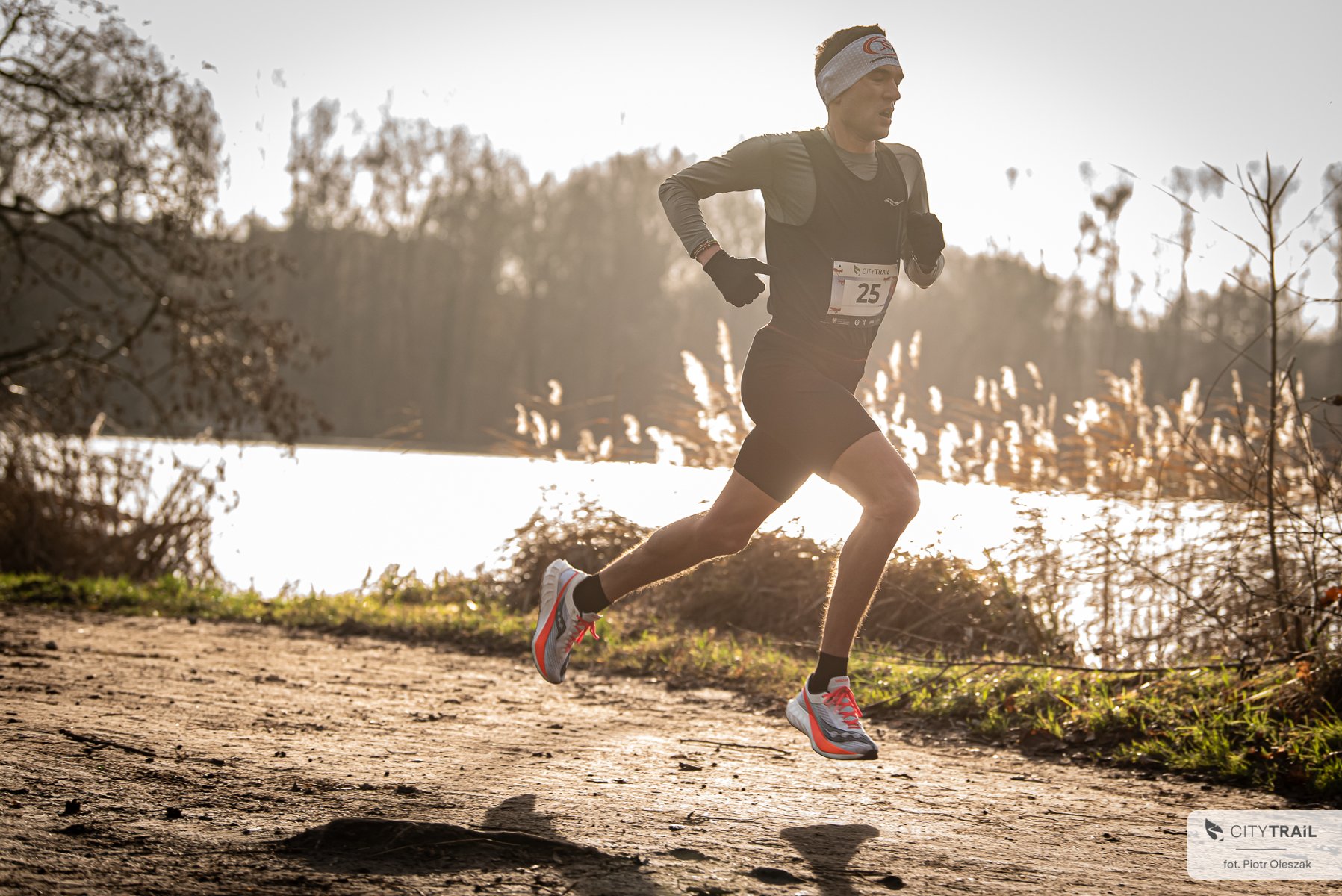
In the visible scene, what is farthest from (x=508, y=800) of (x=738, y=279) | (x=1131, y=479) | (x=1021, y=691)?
(x=1131, y=479)

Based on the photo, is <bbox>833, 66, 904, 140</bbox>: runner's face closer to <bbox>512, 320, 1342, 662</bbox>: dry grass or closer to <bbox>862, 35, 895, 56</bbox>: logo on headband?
<bbox>862, 35, 895, 56</bbox>: logo on headband

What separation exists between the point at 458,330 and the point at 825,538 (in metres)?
52.0

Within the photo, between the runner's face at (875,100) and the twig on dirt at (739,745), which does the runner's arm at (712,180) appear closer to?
the runner's face at (875,100)

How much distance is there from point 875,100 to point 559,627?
2316 millimetres

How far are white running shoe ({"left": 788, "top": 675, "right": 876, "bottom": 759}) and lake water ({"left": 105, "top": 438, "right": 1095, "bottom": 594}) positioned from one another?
3.01 metres

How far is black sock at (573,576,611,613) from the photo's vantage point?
14.7 ft

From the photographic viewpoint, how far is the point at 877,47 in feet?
13.5

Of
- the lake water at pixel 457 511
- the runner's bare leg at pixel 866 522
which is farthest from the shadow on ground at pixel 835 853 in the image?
the lake water at pixel 457 511

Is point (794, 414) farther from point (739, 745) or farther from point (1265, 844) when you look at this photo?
point (1265, 844)

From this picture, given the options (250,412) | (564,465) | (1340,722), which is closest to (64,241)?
(250,412)

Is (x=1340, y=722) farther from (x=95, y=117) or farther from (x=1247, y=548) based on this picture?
(x=95, y=117)

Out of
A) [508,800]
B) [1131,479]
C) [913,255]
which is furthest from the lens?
[1131,479]

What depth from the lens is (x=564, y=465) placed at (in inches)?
379

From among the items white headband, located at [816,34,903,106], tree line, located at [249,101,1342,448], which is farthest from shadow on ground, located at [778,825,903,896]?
tree line, located at [249,101,1342,448]
